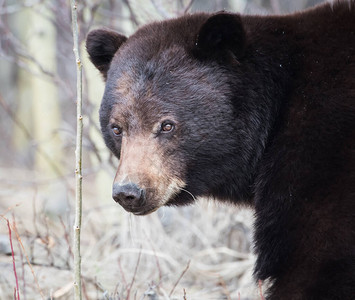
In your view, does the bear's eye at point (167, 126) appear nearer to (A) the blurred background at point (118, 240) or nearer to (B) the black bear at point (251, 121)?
(B) the black bear at point (251, 121)

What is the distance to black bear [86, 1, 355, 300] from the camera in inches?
122

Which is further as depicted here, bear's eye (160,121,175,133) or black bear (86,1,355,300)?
bear's eye (160,121,175,133)

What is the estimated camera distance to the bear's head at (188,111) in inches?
138

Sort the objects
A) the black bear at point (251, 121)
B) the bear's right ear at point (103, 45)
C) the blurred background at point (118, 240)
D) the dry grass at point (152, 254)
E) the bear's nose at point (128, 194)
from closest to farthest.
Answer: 1. the black bear at point (251, 121)
2. the bear's nose at point (128, 194)
3. the bear's right ear at point (103, 45)
4. the blurred background at point (118, 240)
5. the dry grass at point (152, 254)

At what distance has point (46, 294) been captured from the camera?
15.4ft

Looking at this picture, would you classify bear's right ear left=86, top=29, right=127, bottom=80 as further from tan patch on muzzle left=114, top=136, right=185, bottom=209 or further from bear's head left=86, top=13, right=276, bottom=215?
tan patch on muzzle left=114, top=136, right=185, bottom=209

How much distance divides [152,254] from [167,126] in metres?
1.82

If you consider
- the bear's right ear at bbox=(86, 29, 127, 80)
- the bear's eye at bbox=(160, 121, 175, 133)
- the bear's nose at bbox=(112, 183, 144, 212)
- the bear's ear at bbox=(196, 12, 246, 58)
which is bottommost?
the bear's nose at bbox=(112, 183, 144, 212)

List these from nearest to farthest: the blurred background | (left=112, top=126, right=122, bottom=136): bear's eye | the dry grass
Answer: (left=112, top=126, right=122, bottom=136): bear's eye → the blurred background → the dry grass

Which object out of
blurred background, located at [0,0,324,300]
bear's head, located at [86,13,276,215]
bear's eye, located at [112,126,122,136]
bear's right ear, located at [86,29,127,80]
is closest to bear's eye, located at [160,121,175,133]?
bear's head, located at [86,13,276,215]

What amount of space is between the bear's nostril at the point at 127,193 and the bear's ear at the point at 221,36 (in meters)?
0.97

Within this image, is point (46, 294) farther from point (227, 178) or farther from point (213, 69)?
point (213, 69)

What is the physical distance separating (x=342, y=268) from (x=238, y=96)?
1244 millimetres

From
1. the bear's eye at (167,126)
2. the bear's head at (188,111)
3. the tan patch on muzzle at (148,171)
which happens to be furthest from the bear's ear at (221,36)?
the tan patch on muzzle at (148,171)
